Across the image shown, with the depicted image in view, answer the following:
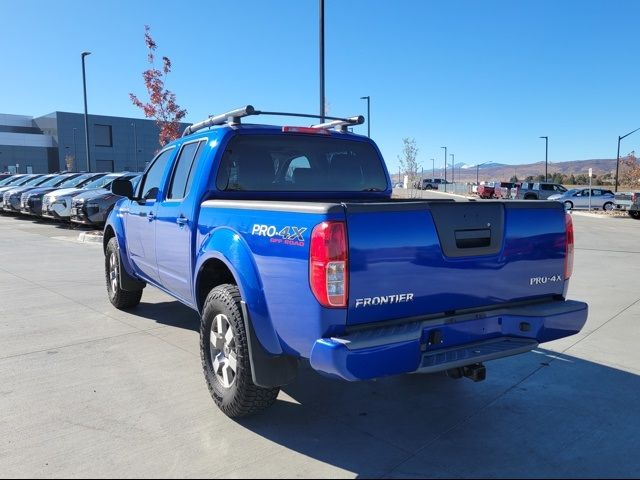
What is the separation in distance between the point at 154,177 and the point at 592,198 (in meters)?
34.7

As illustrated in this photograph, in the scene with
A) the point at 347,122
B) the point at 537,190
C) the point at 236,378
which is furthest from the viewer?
the point at 537,190

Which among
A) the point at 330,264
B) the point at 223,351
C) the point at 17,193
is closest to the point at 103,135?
the point at 17,193

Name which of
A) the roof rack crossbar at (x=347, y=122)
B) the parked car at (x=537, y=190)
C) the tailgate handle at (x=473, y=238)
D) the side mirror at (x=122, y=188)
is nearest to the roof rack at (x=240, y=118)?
the roof rack crossbar at (x=347, y=122)

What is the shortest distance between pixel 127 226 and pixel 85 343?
4.55 ft

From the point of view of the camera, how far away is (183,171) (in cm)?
489

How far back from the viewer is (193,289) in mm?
4242

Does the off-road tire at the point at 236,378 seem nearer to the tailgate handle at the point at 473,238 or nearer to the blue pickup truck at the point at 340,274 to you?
the blue pickup truck at the point at 340,274

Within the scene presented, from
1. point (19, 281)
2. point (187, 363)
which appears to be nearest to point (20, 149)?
point (19, 281)

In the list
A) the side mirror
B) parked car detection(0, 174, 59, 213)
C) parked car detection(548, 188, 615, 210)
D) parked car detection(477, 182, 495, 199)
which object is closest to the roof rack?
the side mirror

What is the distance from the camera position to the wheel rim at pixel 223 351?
144 inches

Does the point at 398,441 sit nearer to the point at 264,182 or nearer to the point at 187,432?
the point at 187,432

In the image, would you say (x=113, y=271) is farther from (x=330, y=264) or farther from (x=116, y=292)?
(x=330, y=264)

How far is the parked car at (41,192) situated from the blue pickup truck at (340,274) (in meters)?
15.4

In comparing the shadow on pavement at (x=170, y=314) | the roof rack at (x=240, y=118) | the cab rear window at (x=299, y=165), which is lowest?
the shadow on pavement at (x=170, y=314)
